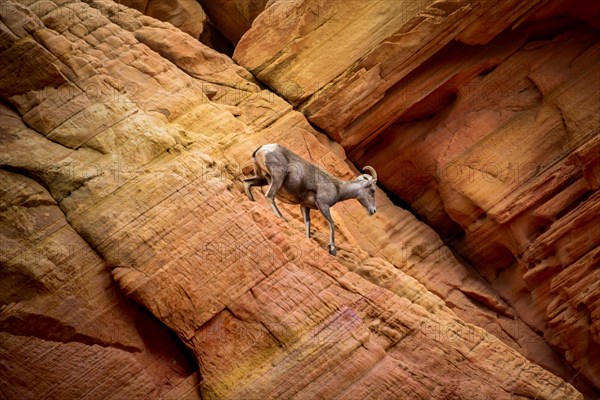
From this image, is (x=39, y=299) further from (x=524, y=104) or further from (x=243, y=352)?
(x=524, y=104)

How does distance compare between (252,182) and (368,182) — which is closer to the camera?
(252,182)

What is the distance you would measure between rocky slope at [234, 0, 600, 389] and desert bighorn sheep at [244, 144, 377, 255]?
11.9 feet

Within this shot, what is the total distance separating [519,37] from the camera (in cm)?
1852

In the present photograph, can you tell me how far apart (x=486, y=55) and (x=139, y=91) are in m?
8.63

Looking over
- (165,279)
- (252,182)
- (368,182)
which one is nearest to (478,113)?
(368,182)

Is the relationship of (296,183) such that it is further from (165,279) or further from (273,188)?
(165,279)

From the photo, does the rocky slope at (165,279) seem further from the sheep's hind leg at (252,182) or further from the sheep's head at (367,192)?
the sheep's head at (367,192)

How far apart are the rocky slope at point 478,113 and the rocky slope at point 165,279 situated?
335 cm

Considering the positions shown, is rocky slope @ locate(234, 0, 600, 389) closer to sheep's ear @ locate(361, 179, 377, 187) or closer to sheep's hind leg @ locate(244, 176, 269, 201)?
sheep's ear @ locate(361, 179, 377, 187)

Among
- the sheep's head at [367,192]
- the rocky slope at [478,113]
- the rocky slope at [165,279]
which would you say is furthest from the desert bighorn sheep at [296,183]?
the rocky slope at [478,113]

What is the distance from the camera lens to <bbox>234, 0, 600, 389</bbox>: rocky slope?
1694 cm

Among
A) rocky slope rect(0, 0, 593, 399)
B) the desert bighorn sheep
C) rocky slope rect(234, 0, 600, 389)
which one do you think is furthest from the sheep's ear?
rocky slope rect(234, 0, 600, 389)

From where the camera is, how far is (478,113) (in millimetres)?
18406

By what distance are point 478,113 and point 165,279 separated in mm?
9580
